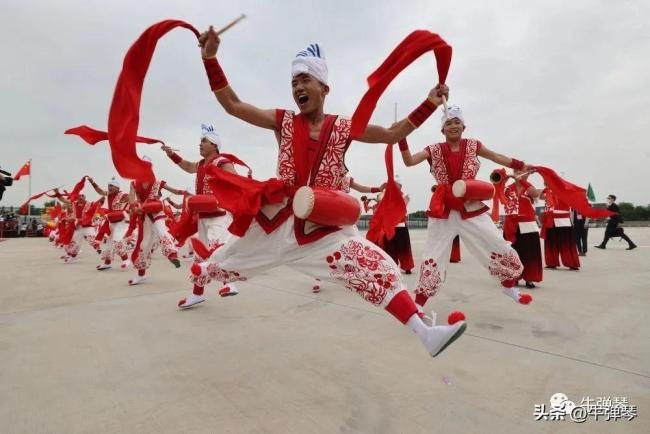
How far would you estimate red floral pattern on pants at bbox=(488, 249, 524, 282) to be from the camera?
3234 millimetres

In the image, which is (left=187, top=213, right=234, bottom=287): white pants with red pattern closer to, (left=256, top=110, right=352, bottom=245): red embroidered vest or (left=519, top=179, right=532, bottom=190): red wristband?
(left=256, top=110, right=352, bottom=245): red embroidered vest

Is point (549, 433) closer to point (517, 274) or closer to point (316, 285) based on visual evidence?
point (517, 274)

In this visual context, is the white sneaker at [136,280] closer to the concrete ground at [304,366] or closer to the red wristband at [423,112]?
the concrete ground at [304,366]

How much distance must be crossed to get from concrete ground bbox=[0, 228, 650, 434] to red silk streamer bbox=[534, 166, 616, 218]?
0.95m

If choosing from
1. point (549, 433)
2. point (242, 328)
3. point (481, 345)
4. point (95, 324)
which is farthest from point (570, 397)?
point (95, 324)

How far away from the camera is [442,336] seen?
65.0 inches

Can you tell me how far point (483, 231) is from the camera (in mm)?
3234

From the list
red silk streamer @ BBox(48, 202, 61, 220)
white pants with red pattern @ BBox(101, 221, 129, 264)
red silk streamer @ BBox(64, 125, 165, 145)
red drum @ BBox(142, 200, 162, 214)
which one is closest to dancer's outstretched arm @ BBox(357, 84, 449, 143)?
red silk streamer @ BBox(64, 125, 165, 145)

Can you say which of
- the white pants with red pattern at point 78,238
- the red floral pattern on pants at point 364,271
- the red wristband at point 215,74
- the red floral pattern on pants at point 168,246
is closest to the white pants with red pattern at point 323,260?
the red floral pattern on pants at point 364,271

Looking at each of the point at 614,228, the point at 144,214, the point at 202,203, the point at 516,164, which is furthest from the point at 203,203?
the point at 614,228

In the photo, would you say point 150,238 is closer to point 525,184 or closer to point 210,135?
point 210,135

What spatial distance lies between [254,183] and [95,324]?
2.21 metres

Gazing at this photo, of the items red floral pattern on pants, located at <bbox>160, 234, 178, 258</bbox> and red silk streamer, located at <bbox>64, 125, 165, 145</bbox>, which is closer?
red silk streamer, located at <bbox>64, 125, 165, 145</bbox>

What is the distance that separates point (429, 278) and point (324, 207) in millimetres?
1798
